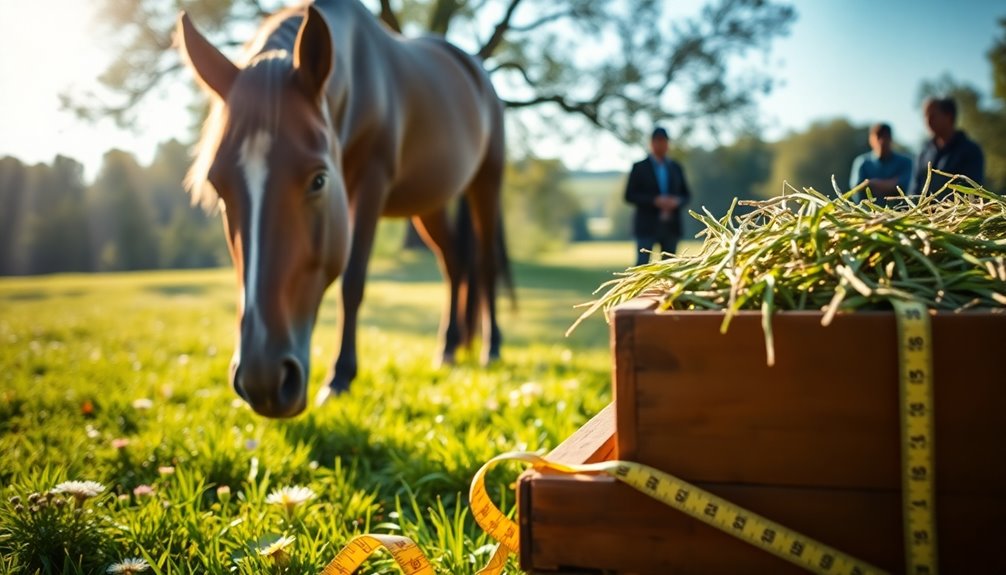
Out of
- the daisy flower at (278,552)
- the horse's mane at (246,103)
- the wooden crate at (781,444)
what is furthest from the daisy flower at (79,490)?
the wooden crate at (781,444)

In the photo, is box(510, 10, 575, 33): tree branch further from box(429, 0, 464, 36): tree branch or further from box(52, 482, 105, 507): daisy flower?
box(52, 482, 105, 507): daisy flower

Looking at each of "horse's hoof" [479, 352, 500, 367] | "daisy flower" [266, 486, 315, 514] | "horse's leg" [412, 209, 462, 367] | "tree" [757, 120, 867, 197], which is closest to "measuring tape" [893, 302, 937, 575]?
"daisy flower" [266, 486, 315, 514]

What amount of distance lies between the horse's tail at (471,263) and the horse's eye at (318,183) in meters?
2.86

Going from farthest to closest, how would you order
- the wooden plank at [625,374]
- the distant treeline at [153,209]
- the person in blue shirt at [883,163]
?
the distant treeline at [153,209], the person in blue shirt at [883,163], the wooden plank at [625,374]

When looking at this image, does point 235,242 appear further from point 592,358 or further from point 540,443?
point 592,358

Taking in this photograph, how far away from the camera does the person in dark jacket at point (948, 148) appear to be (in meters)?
4.53

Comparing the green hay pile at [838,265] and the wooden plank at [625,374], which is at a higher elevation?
the green hay pile at [838,265]

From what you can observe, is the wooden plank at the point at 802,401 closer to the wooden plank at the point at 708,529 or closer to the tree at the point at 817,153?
the wooden plank at the point at 708,529

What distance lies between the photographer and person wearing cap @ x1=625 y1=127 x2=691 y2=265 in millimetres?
5242

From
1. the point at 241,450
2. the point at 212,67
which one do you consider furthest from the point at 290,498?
the point at 212,67

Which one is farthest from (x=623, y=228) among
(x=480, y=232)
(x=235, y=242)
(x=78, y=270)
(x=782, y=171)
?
(x=235, y=242)

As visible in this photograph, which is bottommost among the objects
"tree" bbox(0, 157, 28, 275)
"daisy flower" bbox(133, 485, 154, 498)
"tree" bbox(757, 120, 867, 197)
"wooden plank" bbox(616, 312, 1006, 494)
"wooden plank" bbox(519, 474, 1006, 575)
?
"daisy flower" bbox(133, 485, 154, 498)

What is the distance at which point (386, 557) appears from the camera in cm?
167

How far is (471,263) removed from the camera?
17.9ft
